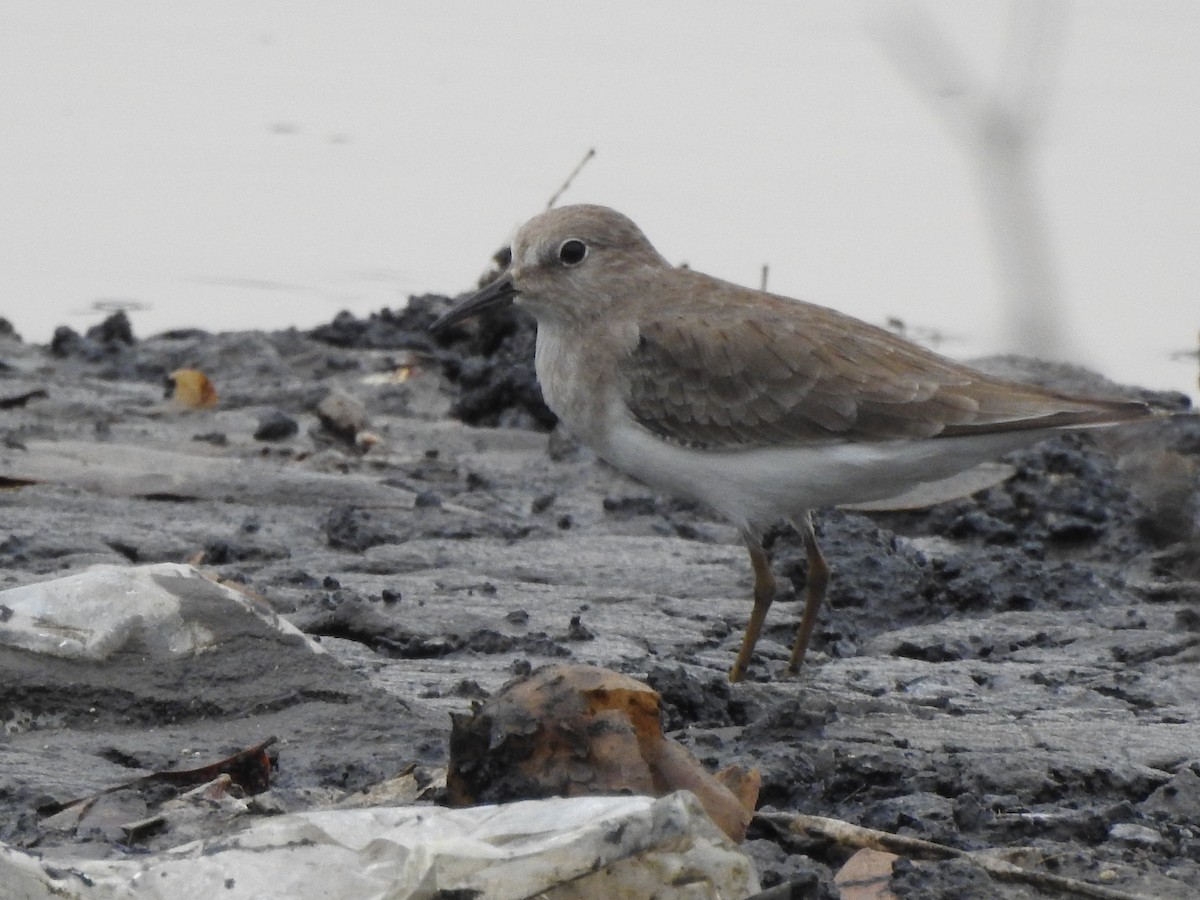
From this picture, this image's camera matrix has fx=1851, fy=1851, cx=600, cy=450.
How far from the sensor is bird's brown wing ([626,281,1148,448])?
5051 millimetres

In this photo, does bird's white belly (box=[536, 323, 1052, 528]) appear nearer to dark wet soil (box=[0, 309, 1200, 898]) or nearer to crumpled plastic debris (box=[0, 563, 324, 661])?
dark wet soil (box=[0, 309, 1200, 898])

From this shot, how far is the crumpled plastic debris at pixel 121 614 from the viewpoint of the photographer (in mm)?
3938

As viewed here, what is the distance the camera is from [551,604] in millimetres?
5133

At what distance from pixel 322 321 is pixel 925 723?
6.00 meters

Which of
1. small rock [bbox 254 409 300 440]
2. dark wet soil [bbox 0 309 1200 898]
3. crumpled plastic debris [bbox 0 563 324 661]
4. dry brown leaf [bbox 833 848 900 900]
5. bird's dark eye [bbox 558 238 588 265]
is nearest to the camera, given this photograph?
dry brown leaf [bbox 833 848 900 900]

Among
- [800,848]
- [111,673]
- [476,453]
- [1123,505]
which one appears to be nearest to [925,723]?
[800,848]

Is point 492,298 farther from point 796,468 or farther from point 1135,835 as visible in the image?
point 1135,835

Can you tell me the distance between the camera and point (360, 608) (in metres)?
4.75

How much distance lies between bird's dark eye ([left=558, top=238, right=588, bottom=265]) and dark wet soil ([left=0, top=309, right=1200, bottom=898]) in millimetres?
884

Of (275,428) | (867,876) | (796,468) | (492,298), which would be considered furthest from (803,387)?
(275,428)

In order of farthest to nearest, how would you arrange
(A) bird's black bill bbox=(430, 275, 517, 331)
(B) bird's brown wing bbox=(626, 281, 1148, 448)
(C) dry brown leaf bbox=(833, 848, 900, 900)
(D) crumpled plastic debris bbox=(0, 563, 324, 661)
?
(A) bird's black bill bbox=(430, 275, 517, 331) < (B) bird's brown wing bbox=(626, 281, 1148, 448) < (D) crumpled plastic debris bbox=(0, 563, 324, 661) < (C) dry brown leaf bbox=(833, 848, 900, 900)

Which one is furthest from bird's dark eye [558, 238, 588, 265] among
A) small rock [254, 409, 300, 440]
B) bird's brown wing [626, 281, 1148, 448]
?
small rock [254, 409, 300, 440]

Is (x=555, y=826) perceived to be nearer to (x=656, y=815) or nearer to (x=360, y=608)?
(x=656, y=815)

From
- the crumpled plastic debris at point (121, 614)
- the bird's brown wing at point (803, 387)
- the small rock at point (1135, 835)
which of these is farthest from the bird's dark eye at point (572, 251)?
the small rock at point (1135, 835)
